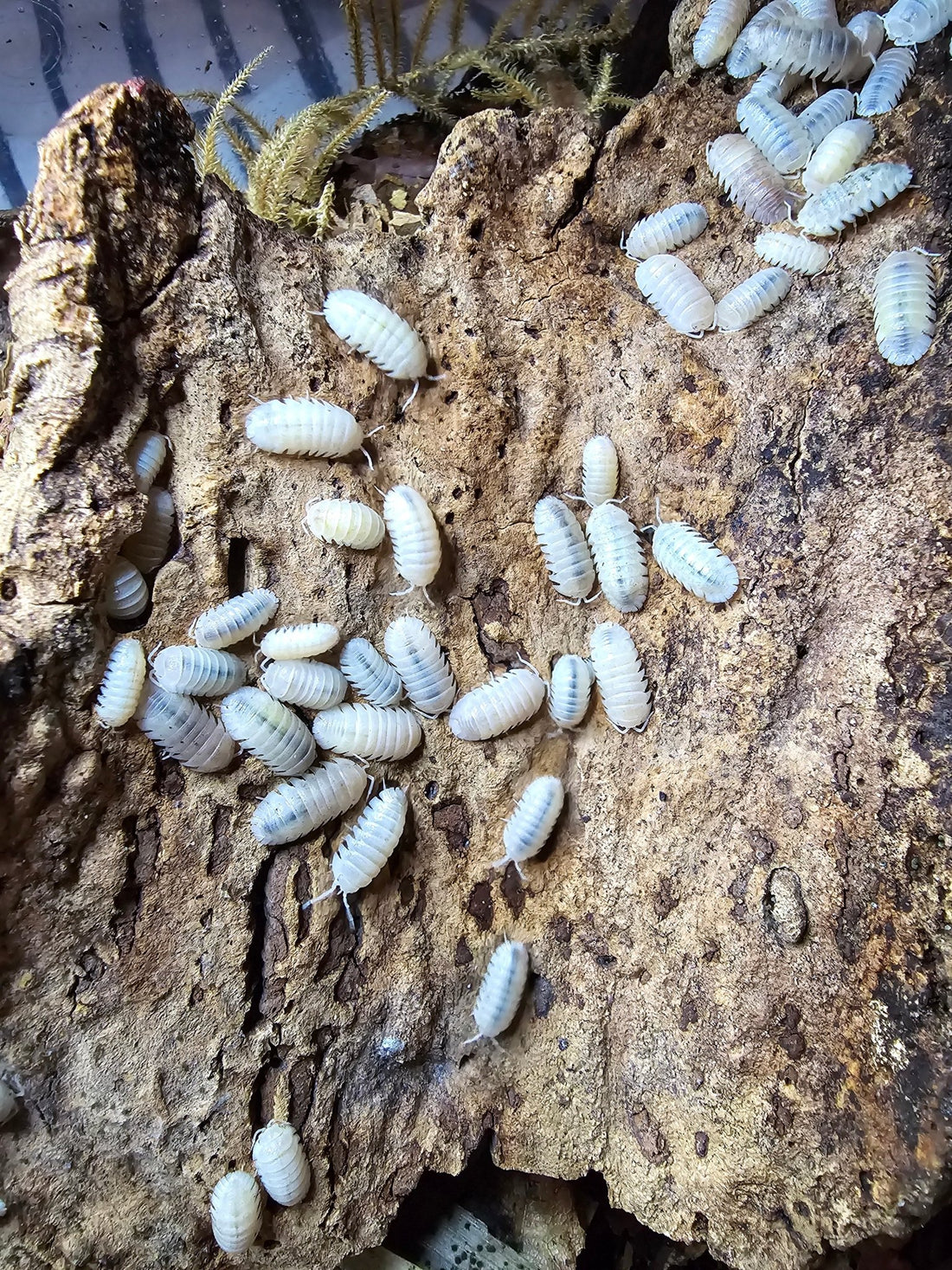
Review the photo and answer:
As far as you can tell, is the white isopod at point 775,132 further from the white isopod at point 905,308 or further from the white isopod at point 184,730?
the white isopod at point 184,730

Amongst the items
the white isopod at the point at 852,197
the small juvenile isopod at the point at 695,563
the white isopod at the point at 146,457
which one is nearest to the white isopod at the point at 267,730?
the white isopod at the point at 146,457

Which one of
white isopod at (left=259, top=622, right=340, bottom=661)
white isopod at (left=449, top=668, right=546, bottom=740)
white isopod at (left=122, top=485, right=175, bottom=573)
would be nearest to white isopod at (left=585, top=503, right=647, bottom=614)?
white isopod at (left=449, top=668, right=546, bottom=740)

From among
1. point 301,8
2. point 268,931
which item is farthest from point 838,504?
point 301,8

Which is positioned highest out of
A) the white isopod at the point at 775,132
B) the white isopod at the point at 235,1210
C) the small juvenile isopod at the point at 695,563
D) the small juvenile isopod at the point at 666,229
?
the white isopod at the point at 775,132

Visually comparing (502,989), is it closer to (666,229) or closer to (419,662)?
(419,662)

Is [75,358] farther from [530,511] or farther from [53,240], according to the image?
[530,511]

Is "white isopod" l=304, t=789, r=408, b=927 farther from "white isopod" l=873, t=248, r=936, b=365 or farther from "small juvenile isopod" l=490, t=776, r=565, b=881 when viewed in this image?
"white isopod" l=873, t=248, r=936, b=365
